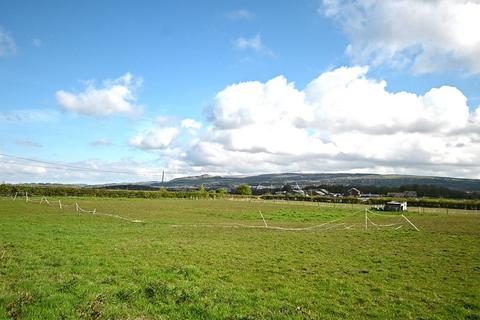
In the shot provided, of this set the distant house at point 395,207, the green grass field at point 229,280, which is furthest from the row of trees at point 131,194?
the green grass field at point 229,280

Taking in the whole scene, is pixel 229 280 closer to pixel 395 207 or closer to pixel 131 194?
pixel 395 207

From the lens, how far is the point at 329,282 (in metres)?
11.5

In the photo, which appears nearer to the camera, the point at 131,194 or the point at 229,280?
the point at 229,280

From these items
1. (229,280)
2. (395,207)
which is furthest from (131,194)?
(229,280)

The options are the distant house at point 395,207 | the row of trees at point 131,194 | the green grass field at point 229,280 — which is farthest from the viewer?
the row of trees at point 131,194

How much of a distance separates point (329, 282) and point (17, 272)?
9928mm

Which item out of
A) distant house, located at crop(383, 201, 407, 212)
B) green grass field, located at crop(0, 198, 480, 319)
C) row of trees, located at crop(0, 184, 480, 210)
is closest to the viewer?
green grass field, located at crop(0, 198, 480, 319)

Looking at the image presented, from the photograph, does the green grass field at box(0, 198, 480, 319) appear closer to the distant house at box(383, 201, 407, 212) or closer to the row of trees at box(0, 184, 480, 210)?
the distant house at box(383, 201, 407, 212)

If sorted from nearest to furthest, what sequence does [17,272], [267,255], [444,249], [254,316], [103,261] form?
[254,316]
[17,272]
[103,261]
[267,255]
[444,249]

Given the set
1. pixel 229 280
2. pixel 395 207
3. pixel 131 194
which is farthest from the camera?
pixel 131 194

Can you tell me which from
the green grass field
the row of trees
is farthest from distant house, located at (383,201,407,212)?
the green grass field

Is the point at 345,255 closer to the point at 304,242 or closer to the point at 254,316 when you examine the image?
the point at 304,242

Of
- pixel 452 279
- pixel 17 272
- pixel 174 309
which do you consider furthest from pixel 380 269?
pixel 17 272

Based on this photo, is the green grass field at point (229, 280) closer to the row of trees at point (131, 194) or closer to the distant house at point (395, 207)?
the distant house at point (395, 207)
